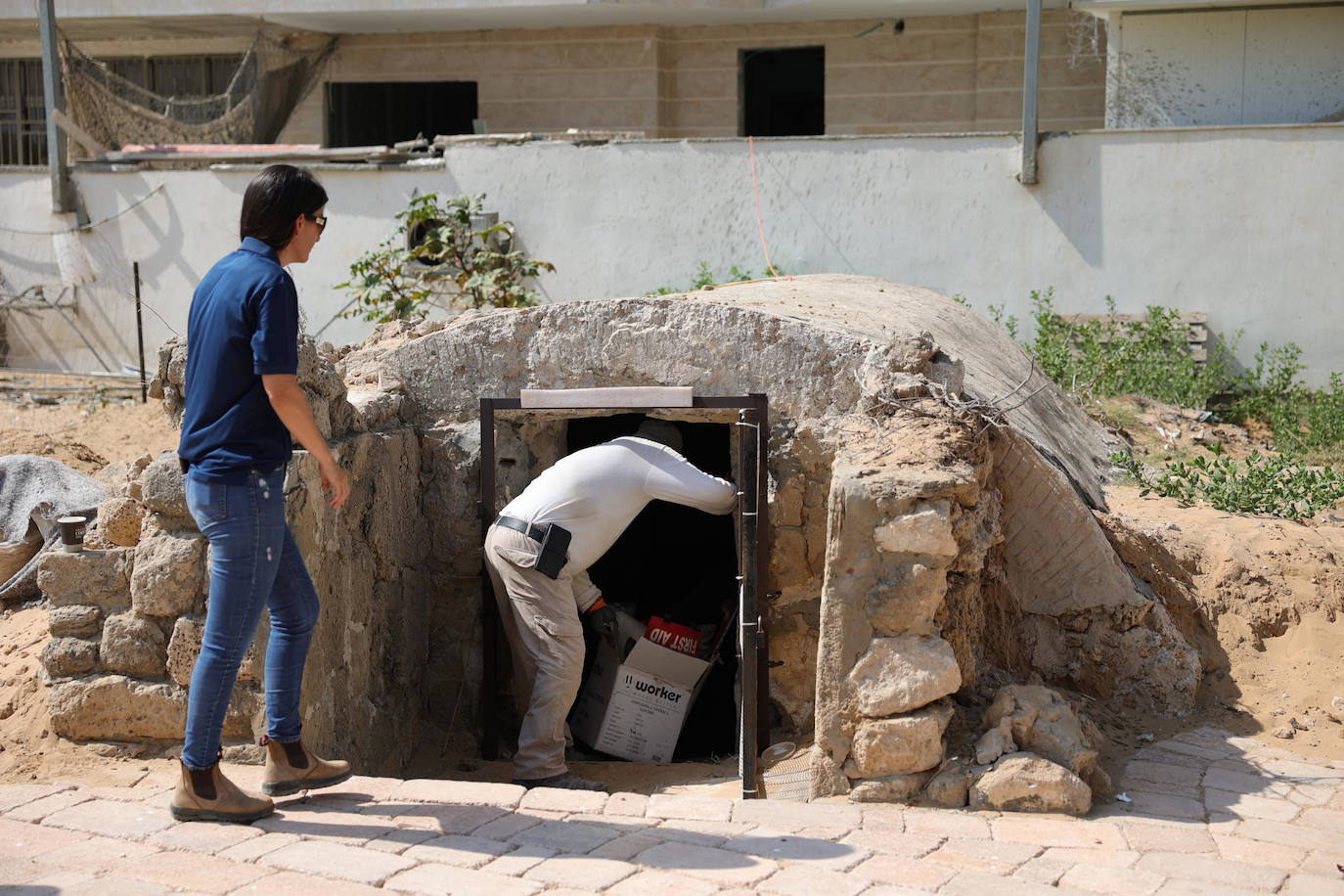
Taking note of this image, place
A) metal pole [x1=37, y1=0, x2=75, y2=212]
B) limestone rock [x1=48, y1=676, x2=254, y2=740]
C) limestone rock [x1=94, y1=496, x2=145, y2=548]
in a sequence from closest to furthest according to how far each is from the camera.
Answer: limestone rock [x1=48, y1=676, x2=254, y2=740] → limestone rock [x1=94, y1=496, x2=145, y2=548] → metal pole [x1=37, y1=0, x2=75, y2=212]

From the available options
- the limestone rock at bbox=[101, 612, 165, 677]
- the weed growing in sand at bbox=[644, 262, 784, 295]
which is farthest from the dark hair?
the weed growing in sand at bbox=[644, 262, 784, 295]

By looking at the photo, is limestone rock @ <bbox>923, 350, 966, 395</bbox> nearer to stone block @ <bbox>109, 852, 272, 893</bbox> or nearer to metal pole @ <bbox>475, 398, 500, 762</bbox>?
metal pole @ <bbox>475, 398, 500, 762</bbox>

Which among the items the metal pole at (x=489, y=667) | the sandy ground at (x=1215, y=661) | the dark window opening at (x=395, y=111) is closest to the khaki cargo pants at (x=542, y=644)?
the sandy ground at (x=1215, y=661)

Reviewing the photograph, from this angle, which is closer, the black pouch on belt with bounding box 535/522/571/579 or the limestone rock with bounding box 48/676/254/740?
the limestone rock with bounding box 48/676/254/740

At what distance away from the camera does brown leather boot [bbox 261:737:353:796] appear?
3.85 meters

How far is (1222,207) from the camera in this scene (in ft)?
35.5

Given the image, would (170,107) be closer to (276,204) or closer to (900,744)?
(276,204)

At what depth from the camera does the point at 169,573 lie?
4.25 meters

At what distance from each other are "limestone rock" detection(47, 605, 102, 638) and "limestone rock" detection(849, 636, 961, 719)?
253 cm

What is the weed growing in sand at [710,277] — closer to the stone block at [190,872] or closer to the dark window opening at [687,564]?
the dark window opening at [687,564]

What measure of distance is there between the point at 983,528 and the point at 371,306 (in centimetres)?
844

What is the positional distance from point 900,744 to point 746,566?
1.21 meters

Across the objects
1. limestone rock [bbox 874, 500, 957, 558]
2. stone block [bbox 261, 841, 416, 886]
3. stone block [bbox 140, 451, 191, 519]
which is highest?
stone block [bbox 140, 451, 191, 519]

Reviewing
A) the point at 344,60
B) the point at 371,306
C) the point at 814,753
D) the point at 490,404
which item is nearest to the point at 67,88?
the point at 344,60
